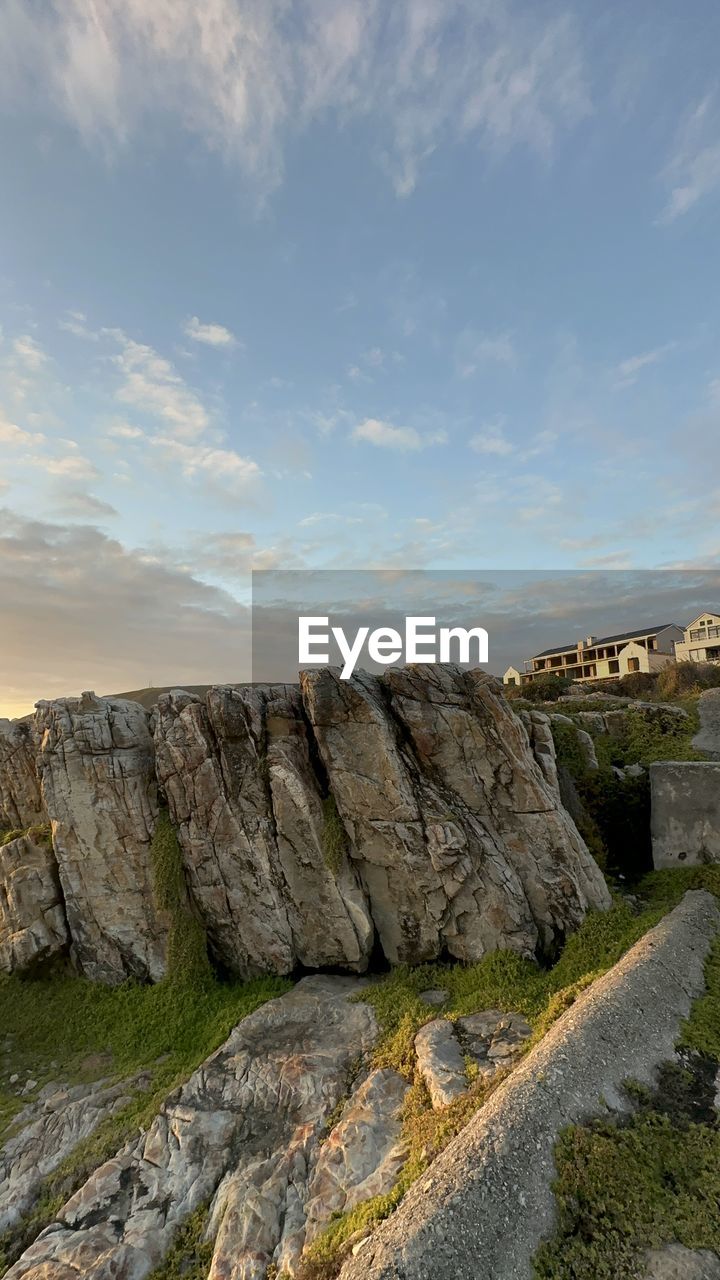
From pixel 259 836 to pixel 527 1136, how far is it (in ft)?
37.4

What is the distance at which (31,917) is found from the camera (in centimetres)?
1942

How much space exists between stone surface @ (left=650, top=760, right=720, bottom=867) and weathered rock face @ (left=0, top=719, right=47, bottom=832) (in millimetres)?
24728

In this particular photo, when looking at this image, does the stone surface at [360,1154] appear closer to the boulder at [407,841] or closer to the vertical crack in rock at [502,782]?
the boulder at [407,841]

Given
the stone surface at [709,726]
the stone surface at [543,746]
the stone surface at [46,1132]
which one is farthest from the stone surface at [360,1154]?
the stone surface at [709,726]

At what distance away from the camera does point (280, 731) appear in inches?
758

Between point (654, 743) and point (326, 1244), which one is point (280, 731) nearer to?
point (326, 1244)

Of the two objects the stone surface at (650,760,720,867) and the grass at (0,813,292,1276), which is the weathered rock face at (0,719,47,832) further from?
the stone surface at (650,760,720,867)

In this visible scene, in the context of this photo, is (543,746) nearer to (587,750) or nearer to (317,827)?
(587,750)

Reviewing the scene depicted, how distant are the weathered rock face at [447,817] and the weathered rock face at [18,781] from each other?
1492 cm

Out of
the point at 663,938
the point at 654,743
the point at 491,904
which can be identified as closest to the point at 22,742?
the point at 491,904

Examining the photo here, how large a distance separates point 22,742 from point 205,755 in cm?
1187

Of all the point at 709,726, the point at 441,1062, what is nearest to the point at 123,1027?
the point at 441,1062

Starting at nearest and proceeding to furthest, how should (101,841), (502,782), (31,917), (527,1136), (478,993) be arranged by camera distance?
(527,1136)
(478,993)
(502,782)
(31,917)
(101,841)

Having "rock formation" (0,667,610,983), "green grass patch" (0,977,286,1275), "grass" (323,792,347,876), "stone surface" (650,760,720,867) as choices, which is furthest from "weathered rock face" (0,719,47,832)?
"stone surface" (650,760,720,867)
